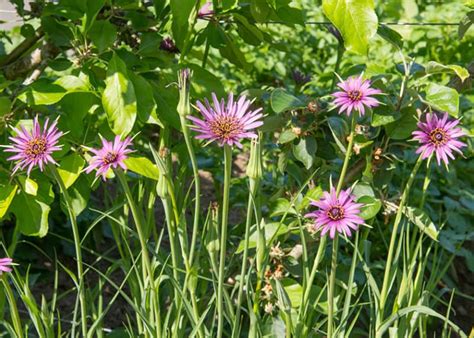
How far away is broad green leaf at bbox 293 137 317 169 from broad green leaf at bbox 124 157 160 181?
33cm

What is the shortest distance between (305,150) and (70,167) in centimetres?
48

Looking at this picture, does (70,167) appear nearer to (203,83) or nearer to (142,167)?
(142,167)

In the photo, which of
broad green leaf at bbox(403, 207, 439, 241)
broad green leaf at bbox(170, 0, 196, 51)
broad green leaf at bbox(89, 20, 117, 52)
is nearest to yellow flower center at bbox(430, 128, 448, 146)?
broad green leaf at bbox(403, 207, 439, 241)

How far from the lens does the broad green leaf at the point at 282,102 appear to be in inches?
61.5

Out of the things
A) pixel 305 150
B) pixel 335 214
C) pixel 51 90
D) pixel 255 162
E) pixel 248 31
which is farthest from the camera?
pixel 248 31

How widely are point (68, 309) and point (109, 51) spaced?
3.34 feet

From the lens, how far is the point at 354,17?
1245mm

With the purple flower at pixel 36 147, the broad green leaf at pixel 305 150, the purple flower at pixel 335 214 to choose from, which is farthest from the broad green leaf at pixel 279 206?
the purple flower at pixel 36 147

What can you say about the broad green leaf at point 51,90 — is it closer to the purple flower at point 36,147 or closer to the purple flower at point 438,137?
the purple flower at point 36,147

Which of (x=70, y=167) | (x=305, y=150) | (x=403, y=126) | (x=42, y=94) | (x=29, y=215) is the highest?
(x=403, y=126)

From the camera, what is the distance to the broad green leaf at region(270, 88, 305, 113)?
1563 mm

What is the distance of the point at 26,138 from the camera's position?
130 centimetres

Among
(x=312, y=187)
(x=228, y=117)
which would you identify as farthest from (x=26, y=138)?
(x=312, y=187)

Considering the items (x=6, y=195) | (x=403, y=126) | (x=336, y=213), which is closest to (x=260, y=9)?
(x=403, y=126)
